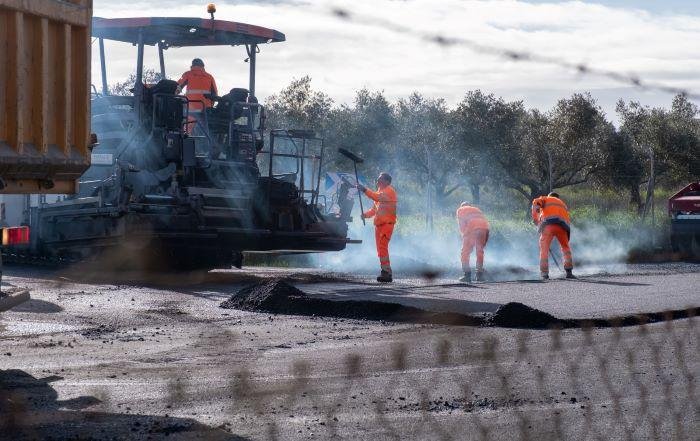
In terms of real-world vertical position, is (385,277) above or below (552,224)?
below

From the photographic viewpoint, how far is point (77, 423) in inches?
215

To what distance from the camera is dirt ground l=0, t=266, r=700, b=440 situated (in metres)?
5.57

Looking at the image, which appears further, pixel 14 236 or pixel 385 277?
pixel 385 277

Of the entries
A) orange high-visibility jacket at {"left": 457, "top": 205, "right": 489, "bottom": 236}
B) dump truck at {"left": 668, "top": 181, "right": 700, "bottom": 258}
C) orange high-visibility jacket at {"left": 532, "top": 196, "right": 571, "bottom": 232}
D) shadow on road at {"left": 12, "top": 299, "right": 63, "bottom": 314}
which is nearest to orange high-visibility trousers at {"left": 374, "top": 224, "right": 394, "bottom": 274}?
orange high-visibility jacket at {"left": 457, "top": 205, "right": 489, "bottom": 236}

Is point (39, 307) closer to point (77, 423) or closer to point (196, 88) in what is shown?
point (196, 88)

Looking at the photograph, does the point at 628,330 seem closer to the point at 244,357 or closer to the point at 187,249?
the point at 244,357

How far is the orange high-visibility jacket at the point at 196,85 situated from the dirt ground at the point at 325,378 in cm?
489

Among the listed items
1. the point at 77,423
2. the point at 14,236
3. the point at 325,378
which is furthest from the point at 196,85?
the point at 77,423

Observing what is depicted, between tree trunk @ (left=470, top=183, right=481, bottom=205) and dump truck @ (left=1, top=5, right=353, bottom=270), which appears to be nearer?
dump truck @ (left=1, top=5, right=353, bottom=270)

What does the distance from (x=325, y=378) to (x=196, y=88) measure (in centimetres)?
926

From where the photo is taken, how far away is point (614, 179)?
128 ft

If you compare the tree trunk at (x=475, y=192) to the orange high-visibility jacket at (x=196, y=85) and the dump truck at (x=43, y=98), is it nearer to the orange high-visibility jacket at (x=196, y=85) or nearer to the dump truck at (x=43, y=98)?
the orange high-visibility jacket at (x=196, y=85)

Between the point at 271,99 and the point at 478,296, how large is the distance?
21637mm

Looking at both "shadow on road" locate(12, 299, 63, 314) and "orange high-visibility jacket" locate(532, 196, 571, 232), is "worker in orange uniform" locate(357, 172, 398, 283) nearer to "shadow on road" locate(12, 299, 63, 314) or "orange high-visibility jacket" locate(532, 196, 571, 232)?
"orange high-visibility jacket" locate(532, 196, 571, 232)
